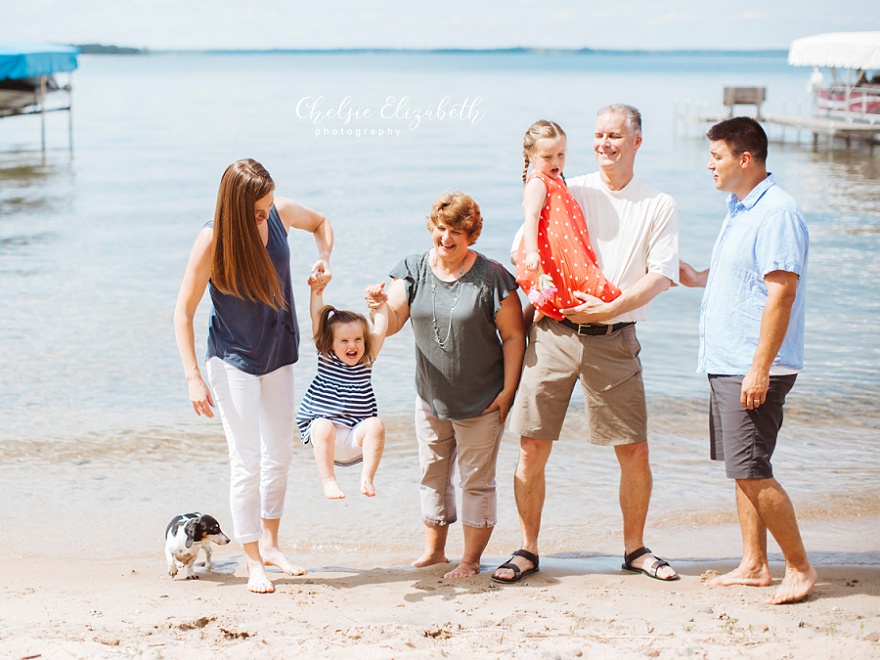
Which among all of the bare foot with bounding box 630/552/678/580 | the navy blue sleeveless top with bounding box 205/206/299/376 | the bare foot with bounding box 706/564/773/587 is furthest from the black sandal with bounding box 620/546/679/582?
the navy blue sleeveless top with bounding box 205/206/299/376

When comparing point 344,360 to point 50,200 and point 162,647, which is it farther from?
point 50,200

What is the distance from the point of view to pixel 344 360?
4.23 m

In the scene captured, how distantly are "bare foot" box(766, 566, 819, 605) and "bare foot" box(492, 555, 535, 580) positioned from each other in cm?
103

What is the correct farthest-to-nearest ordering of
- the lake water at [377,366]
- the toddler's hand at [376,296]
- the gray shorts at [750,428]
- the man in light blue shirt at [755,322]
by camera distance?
the lake water at [377,366] < the toddler's hand at [376,296] < the gray shorts at [750,428] < the man in light blue shirt at [755,322]

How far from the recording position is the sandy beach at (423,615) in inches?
132

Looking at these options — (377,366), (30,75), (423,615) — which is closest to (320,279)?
(423,615)

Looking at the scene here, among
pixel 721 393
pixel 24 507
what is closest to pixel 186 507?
pixel 24 507

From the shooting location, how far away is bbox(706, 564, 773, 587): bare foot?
4145 millimetres

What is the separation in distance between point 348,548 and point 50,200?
64.7ft

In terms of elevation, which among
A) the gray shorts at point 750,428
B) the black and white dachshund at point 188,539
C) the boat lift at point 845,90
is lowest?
the black and white dachshund at point 188,539

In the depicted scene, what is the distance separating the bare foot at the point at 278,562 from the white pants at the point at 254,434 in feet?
0.76

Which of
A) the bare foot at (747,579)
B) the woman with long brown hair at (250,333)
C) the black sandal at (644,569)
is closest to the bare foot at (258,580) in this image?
the woman with long brown hair at (250,333)

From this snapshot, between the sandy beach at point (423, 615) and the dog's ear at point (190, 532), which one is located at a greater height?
the dog's ear at point (190, 532)

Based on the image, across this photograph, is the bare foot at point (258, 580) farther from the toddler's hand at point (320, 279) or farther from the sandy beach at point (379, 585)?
the toddler's hand at point (320, 279)
